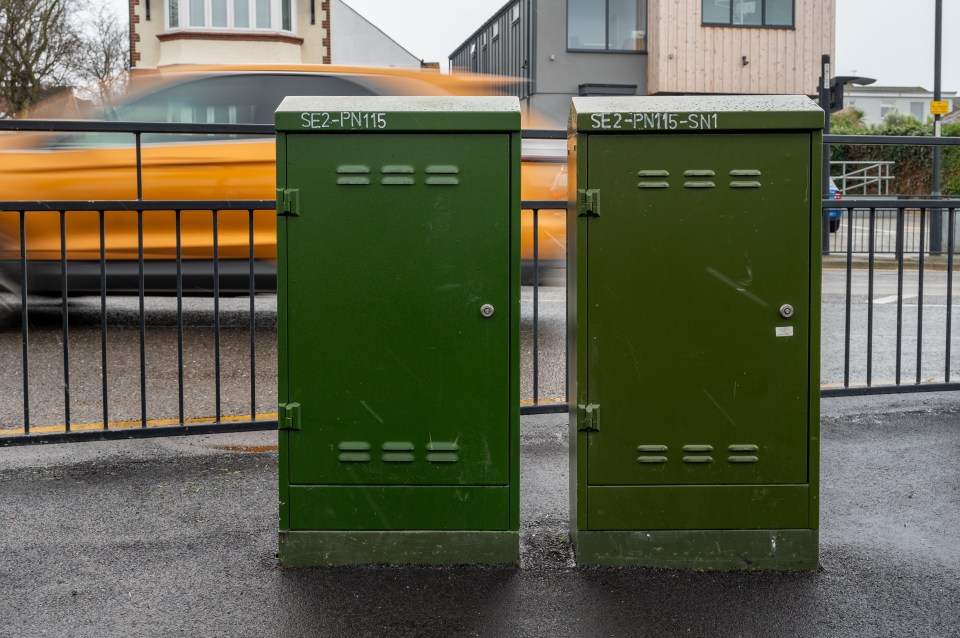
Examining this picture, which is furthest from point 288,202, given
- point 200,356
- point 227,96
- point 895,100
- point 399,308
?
point 895,100

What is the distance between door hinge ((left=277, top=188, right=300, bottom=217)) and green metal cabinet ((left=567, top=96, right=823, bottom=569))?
945 mm

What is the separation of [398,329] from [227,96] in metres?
5.44

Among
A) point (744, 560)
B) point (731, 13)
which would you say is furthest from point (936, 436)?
point (731, 13)

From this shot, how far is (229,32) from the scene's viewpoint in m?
32.4

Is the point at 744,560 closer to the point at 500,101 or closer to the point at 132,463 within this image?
the point at 500,101

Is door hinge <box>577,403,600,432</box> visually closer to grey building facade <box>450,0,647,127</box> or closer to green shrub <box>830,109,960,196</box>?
green shrub <box>830,109,960,196</box>

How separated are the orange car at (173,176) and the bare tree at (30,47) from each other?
88.0 ft

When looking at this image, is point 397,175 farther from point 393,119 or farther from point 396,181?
point 393,119

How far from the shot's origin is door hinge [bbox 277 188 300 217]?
3527 millimetres

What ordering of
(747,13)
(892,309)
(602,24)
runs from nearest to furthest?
(892,309), (747,13), (602,24)

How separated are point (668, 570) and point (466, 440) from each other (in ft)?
2.74

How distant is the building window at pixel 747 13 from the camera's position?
97.5 feet

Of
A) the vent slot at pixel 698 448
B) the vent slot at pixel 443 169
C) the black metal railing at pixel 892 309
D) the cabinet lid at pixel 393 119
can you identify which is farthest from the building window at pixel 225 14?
the vent slot at pixel 698 448

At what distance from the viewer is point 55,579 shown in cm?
362
